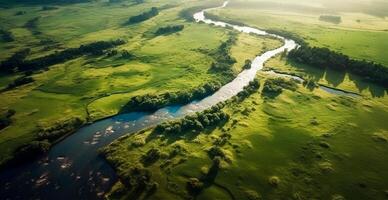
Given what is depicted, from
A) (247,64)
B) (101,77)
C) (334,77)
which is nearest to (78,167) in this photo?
(101,77)

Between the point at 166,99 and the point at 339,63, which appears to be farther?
the point at 339,63

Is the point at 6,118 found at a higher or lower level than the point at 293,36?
lower

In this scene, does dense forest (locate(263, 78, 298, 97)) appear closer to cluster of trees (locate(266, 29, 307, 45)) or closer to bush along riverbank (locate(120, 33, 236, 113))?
bush along riverbank (locate(120, 33, 236, 113))

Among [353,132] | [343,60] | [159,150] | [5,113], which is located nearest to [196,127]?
[159,150]

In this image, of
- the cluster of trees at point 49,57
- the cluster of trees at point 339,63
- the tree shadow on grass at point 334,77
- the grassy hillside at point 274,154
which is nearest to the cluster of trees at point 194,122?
Answer: the grassy hillside at point 274,154

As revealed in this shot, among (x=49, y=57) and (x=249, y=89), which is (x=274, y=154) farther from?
(x=49, y=57)

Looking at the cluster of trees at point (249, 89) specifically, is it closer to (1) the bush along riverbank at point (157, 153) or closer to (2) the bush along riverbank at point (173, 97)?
(2) the bush along riverbank at point (173, 97)

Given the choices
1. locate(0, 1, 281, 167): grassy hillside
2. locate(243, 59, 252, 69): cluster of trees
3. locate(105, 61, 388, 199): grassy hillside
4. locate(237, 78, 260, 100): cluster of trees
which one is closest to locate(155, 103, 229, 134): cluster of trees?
locate(105, 61, 388, 199): grassy hillside

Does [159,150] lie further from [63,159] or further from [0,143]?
[0,143]
